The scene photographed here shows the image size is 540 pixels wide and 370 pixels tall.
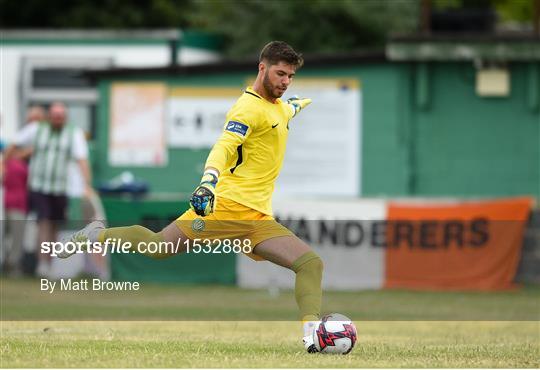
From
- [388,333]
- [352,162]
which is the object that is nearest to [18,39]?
[352,162]

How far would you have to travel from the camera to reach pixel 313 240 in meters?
20.1

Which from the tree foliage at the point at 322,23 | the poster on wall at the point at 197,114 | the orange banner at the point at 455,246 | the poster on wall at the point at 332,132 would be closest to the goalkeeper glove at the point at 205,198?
the orange banner at the point at 455,246

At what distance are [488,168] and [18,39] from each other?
10.1 m

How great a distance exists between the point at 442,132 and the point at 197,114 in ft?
12.3

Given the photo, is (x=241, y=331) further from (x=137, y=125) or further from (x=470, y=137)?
(x=137, y=125)

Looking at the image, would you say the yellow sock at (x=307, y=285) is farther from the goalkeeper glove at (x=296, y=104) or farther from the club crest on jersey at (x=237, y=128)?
the goalkeeper glove at (x=296, y=104)

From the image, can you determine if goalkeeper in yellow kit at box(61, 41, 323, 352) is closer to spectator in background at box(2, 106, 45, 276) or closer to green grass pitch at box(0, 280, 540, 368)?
green grass pitch at box(0, 280, 540, 368)

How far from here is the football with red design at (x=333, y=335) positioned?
33.5 ft

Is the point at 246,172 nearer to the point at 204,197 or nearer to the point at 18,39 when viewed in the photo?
the point at 204,197

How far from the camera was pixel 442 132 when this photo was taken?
23.1 metres

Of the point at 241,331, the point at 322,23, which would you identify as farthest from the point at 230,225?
the point at 322,23

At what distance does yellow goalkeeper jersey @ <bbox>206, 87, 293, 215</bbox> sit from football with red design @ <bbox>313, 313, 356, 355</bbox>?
2.83ft

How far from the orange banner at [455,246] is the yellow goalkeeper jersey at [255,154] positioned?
9.55 m

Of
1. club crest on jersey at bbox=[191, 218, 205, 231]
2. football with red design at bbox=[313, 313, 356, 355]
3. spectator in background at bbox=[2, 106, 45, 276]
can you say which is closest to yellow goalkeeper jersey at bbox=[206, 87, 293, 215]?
club crest on jersey at bbox=[191, 218, 205, 231]
